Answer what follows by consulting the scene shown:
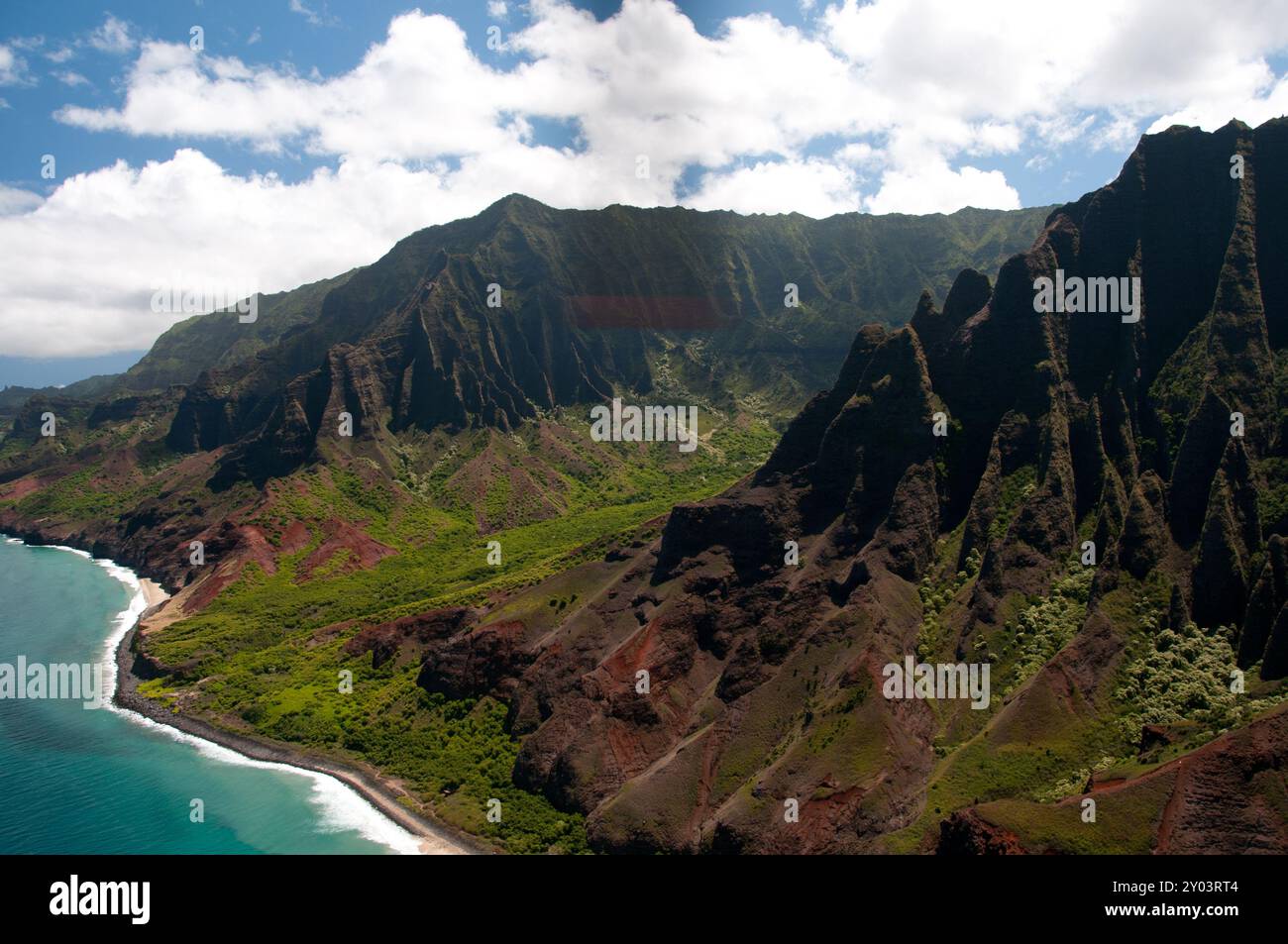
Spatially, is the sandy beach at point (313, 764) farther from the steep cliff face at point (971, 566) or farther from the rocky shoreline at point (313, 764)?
the steep cliff face at point (971, 566)

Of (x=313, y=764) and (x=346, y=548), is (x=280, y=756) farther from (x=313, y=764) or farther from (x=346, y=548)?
(x=346, y=548)

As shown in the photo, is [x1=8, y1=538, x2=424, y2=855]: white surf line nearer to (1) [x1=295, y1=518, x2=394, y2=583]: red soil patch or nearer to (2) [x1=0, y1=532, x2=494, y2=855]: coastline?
(2) [x1=0, y1=532, x2=494, y2=855]: coastline

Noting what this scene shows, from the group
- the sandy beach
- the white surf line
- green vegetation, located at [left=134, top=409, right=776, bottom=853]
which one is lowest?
the white surf line

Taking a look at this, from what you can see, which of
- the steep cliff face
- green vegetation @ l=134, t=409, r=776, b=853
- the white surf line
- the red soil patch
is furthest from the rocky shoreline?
the red soil patch

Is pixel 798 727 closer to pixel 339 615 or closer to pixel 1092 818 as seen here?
pixel 1092 818

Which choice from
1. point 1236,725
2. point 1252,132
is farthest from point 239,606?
point 1252,132

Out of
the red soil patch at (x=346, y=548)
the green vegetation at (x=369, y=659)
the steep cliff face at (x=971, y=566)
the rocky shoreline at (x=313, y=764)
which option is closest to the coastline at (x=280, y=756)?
the rocky shoreline at (x=313, y=764)
